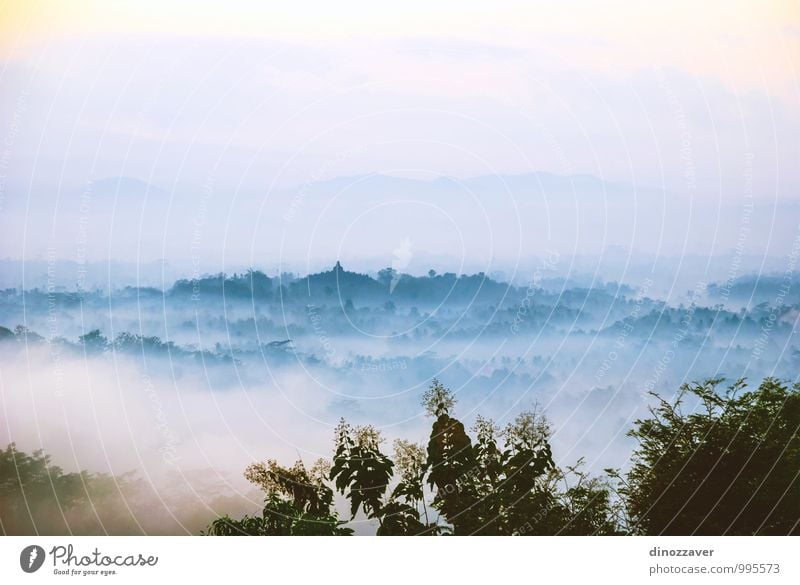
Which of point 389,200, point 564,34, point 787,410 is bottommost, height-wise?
point 787,410

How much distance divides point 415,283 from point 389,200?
0.44 meters

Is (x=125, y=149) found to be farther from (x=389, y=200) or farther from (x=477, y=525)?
(x=477, y=525)

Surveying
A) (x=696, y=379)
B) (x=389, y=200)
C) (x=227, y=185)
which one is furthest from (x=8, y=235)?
(x=696, y=379)

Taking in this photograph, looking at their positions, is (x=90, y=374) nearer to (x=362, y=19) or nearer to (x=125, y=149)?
(x=125, y=149)

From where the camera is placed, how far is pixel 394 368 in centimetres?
598

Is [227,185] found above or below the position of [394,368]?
above
